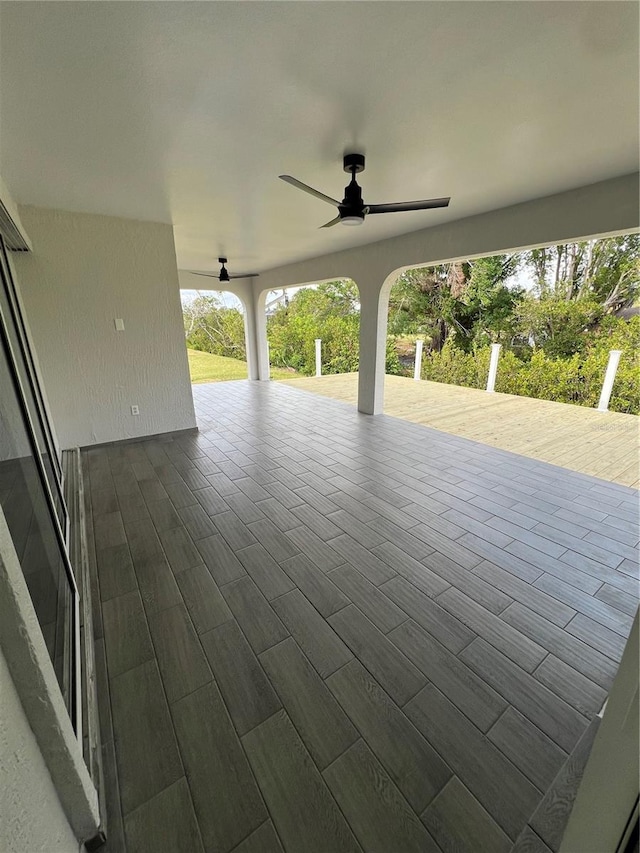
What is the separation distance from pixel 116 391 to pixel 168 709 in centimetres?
369

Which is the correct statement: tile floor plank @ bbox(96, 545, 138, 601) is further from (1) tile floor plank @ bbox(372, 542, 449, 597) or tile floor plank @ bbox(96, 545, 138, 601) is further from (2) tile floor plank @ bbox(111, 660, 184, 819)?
(1) tile floor plank @ bbox(372, 542, 449, 597)

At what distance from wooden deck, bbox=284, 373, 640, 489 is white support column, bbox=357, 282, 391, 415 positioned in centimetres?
49

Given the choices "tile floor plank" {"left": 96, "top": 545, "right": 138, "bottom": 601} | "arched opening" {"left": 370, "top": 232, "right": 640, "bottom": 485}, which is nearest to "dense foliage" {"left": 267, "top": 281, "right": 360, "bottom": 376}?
Answer: "arched opening" {"left": 370, "top": 232, "right": 640, "bottom": 485}

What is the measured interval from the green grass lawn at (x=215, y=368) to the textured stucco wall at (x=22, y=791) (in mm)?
10658

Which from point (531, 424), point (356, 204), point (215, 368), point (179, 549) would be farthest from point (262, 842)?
point (215, 368)

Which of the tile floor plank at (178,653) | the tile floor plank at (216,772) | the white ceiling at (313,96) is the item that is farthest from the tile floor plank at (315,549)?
the white ceiling at (313,96)

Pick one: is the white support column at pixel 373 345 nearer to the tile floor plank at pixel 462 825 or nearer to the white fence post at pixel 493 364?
the white fence post at pixel 493 364

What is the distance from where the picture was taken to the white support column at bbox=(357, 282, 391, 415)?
5.11 meters

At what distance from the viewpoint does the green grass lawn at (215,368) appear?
38.4 feet

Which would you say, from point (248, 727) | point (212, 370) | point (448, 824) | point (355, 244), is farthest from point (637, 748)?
point (212, 370)

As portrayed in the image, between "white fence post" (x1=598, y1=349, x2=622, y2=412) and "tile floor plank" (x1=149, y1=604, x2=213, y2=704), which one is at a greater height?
"white fence post" (x1=598, y1=349, x2=622, y2=412)

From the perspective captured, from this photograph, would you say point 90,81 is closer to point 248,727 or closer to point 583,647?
point 248,727

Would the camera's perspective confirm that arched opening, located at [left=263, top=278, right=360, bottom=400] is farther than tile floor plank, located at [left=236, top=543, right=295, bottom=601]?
Yes

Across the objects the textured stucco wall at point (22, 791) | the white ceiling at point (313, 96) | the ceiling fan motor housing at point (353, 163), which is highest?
the white ceiling at point (313, 96)
